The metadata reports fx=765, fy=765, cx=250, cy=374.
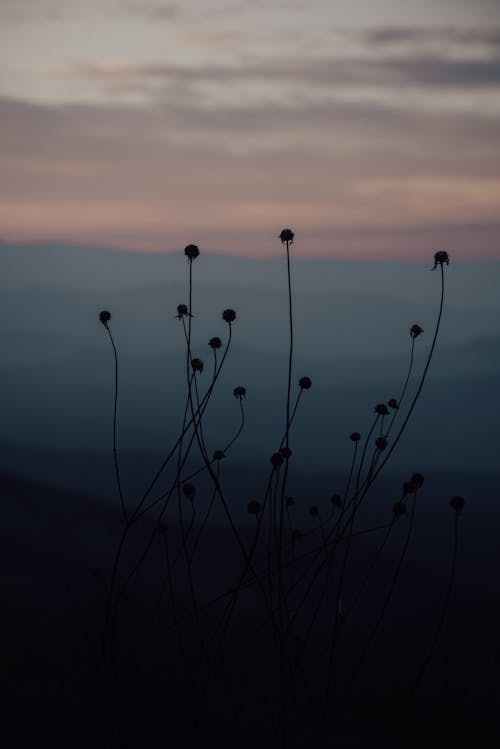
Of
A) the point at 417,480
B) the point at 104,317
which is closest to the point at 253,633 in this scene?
the point at 417,480

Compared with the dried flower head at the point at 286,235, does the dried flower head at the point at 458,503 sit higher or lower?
lower

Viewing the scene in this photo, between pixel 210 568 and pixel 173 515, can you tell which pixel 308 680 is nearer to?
pixel 210 568

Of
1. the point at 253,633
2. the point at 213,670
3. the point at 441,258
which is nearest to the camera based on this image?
the point at 441,258

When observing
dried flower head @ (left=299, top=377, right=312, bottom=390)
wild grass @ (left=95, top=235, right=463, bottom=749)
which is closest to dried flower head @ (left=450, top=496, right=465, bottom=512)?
wild grass @ (left=95, top=235, right=463, bottom=749)

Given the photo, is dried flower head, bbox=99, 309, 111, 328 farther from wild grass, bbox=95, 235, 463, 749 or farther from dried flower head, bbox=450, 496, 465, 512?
dried flower head, bbox=450, 496, 465, 512

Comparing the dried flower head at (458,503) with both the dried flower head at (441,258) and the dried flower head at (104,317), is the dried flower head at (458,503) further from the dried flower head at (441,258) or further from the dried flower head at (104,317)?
the dried flower head at (104,317)

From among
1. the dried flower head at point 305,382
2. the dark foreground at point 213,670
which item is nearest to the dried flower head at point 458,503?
the dried flower head at point 305,382

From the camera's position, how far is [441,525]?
8156 mm

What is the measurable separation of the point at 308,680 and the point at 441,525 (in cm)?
446

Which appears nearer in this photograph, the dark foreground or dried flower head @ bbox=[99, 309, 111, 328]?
dried flower head @ bbox=[99, 309, 111, 328]

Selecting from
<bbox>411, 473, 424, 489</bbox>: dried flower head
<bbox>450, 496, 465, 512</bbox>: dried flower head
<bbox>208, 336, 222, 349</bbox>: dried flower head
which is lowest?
<bbox>450, 496, 465, 512</bbox>: dried flower head

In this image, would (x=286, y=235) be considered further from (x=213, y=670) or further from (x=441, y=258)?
(x=213, y=670)

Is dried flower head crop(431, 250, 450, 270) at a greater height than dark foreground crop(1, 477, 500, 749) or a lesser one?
greater

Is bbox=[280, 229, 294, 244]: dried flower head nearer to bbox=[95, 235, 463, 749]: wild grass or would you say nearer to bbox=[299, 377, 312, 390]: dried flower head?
bbox=[95, 235, 463, 749]: wild grass
